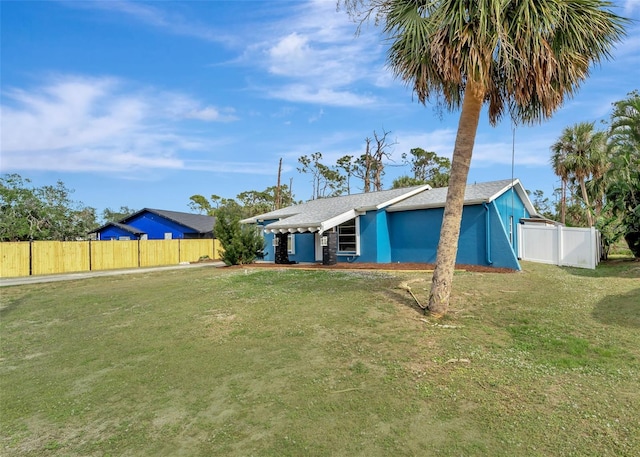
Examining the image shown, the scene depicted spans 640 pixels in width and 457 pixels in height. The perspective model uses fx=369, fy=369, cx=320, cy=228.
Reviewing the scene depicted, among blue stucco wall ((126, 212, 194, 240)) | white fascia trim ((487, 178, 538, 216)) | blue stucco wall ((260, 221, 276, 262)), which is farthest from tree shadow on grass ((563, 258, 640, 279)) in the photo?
blue stucco wall ((126, 212, 194, 240))

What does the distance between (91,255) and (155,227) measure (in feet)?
39.9

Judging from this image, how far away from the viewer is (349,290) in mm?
10016

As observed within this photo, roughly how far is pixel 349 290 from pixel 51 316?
7962mm

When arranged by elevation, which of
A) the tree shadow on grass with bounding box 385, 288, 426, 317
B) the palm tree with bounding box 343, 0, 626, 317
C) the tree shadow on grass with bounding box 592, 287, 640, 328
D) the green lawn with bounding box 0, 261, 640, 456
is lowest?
the green lawn with bounding box 0, 261, 640, 456

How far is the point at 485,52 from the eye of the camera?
22.8 feet

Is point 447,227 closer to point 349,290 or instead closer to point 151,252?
point 349,290

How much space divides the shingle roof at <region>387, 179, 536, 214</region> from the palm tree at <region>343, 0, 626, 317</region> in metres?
7.10

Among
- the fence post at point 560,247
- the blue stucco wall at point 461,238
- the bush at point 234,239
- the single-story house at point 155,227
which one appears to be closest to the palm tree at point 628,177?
the fence post at point 560,247

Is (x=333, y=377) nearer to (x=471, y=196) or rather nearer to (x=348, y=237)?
(x=471, y=196)

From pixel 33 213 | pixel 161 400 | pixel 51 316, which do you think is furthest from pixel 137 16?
pixel 33 213

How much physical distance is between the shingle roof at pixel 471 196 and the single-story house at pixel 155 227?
77.8 feet

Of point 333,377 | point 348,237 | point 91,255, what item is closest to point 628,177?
point 348,237

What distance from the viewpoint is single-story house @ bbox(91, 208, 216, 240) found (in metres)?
36.2

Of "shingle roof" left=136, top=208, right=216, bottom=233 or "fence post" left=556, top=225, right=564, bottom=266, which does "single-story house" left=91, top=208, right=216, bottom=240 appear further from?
"fence post" left=556, top=225, right=564, bottom=266
